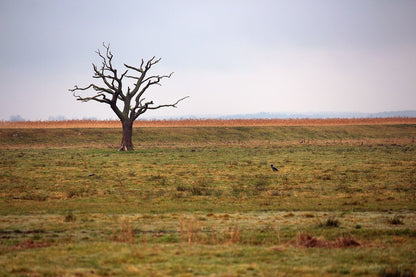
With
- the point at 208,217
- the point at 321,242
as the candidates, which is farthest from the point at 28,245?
the point at 321,242

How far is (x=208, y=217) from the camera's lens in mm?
19062

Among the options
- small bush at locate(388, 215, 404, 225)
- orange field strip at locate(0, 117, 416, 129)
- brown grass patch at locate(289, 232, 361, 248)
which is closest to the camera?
brown grass patch at locate(289, 232, 361, 248)

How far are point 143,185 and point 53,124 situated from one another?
59.6 metres

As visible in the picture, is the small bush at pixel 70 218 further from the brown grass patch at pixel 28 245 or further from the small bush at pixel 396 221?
the small bush at pixel 396 221

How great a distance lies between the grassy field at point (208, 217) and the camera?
12.2m

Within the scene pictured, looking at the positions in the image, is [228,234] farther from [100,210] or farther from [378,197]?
[378,197]

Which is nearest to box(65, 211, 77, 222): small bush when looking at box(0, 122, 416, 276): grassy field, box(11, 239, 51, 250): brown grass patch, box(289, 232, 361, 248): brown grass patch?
box(0, 122, 416, 276): grassy field

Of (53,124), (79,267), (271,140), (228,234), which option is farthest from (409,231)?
(53,124)

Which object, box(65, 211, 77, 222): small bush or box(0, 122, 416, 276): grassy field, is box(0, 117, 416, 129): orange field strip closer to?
box(0, 122, 416, 276): grassy field

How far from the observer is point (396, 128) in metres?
94.8

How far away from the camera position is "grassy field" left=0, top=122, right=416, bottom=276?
12.2 m

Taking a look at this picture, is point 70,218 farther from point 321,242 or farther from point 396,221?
point 396,221

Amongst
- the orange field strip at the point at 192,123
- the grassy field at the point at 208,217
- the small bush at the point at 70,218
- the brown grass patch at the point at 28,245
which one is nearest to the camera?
the grassy field at the point at 208,217

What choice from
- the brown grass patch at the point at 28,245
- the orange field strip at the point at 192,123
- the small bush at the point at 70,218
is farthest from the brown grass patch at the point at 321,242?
the orange field strip at the point at 192,123
